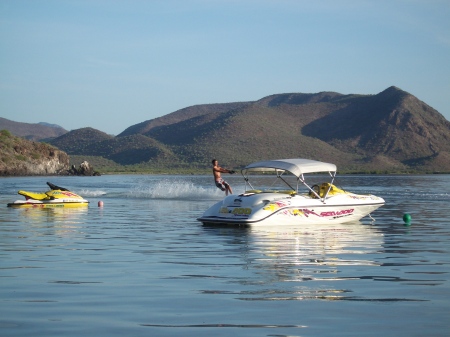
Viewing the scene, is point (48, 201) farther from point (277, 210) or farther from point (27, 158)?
point (27, 158)

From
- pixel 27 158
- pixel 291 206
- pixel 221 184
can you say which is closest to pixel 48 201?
pixel 221 184

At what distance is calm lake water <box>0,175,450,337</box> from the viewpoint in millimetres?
9523

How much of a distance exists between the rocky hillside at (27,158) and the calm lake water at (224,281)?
111 meters

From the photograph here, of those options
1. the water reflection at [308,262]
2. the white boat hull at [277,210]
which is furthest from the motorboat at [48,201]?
the water reflection at [308,262]

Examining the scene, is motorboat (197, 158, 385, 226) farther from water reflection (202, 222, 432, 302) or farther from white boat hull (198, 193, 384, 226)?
water reflection (202, 222, 432, 302)

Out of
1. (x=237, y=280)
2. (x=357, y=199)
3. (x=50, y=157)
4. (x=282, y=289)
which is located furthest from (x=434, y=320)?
(x=50, y=157)

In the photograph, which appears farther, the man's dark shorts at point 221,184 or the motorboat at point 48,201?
the motorboat at point 48,201

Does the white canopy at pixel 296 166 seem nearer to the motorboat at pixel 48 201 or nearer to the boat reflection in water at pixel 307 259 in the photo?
the boat reflection in water at pixel 307 259

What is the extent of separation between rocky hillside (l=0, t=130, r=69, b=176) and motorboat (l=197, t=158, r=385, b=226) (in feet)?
→ 350

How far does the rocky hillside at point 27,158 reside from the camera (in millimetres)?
132038

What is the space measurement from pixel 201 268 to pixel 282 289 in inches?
112

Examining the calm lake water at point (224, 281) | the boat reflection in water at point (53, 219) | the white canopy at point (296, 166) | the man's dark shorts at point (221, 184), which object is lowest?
the calm lake water at point (224, 281)

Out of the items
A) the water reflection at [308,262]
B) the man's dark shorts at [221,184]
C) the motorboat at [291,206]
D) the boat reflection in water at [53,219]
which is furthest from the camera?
the man's dark shorts at [221,184]

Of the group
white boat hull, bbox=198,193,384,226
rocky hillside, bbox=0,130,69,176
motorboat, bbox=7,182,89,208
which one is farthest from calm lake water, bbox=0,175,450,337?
rocky hillside, bbox=0,130,69,176
